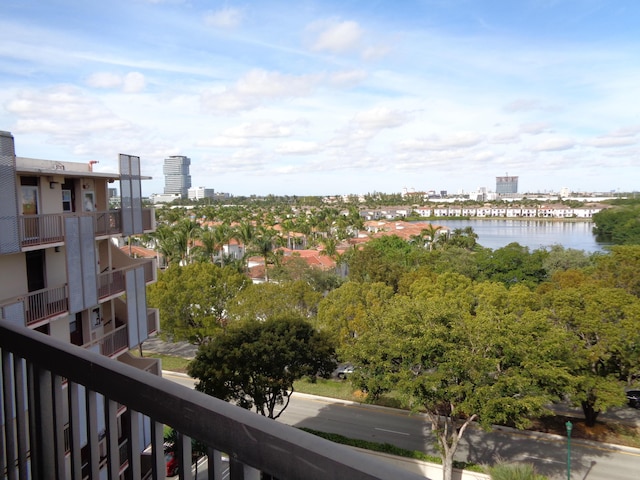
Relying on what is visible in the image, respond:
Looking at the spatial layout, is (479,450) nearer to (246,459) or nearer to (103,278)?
(103,278)

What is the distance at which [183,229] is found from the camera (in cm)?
3925

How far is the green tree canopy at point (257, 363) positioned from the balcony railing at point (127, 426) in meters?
12.3

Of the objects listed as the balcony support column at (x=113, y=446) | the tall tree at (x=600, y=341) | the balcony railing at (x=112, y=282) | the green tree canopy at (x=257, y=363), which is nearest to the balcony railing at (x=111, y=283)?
the balcony railing at (x=112, y=282)

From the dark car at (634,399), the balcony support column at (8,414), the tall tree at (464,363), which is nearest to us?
the balcony support column at (8,414)

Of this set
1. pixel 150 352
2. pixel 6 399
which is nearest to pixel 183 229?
pixel 150 352

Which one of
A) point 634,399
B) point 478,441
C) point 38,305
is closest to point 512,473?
point 478,441

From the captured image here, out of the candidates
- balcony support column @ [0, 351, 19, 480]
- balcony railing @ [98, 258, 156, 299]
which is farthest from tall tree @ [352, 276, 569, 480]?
balcony support column @ [0, 351, 19, 480]

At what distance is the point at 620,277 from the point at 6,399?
26.2 metres

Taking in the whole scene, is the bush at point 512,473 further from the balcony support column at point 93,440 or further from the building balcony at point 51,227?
the balcony support column at point 93,440

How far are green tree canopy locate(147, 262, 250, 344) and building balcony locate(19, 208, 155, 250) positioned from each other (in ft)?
36.9

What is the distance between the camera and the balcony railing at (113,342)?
33.1 feet

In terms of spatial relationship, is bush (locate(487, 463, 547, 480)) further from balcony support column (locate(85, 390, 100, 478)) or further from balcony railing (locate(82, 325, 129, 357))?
balcony support column (locate(85, 390, 100, 478))

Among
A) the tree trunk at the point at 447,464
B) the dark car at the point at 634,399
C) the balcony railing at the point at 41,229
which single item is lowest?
the dark car at the point at 634,399

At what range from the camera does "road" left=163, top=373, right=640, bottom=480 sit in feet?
45.9
